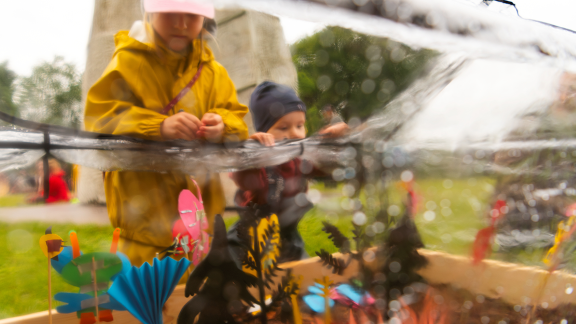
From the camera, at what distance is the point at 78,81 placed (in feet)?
0.96

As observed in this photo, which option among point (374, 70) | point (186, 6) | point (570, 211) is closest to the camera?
point (186, 6)

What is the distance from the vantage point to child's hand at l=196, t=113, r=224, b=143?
32cm

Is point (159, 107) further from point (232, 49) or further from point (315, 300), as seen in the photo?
point (315, 300)

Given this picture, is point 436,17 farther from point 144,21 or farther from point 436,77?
point 144,21

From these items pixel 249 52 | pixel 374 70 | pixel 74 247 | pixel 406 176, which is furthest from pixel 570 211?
pixel 74 247

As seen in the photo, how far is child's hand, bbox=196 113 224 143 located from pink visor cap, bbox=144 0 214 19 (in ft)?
0.33

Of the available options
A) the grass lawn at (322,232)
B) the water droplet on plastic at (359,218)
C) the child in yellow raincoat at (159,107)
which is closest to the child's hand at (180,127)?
the child in yellow raincoat at (159,107)

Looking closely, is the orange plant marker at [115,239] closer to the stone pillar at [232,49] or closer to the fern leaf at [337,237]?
the stone pillar at [232,49]

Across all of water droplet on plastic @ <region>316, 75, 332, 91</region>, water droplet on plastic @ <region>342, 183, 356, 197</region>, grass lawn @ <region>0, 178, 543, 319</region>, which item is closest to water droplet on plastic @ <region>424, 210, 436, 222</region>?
grass lawn @ <region>0, 178, 543, 319</region>

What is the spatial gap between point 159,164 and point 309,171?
17 centimetres

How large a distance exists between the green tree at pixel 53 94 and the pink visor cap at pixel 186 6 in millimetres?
104

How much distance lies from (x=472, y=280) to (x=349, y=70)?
0.35m

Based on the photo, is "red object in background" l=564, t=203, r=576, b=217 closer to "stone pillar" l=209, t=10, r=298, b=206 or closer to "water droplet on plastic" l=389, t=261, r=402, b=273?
"water droplet on plastic" l=389, t=261, r=402, b=273

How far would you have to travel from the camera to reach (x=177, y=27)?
0.89ft
